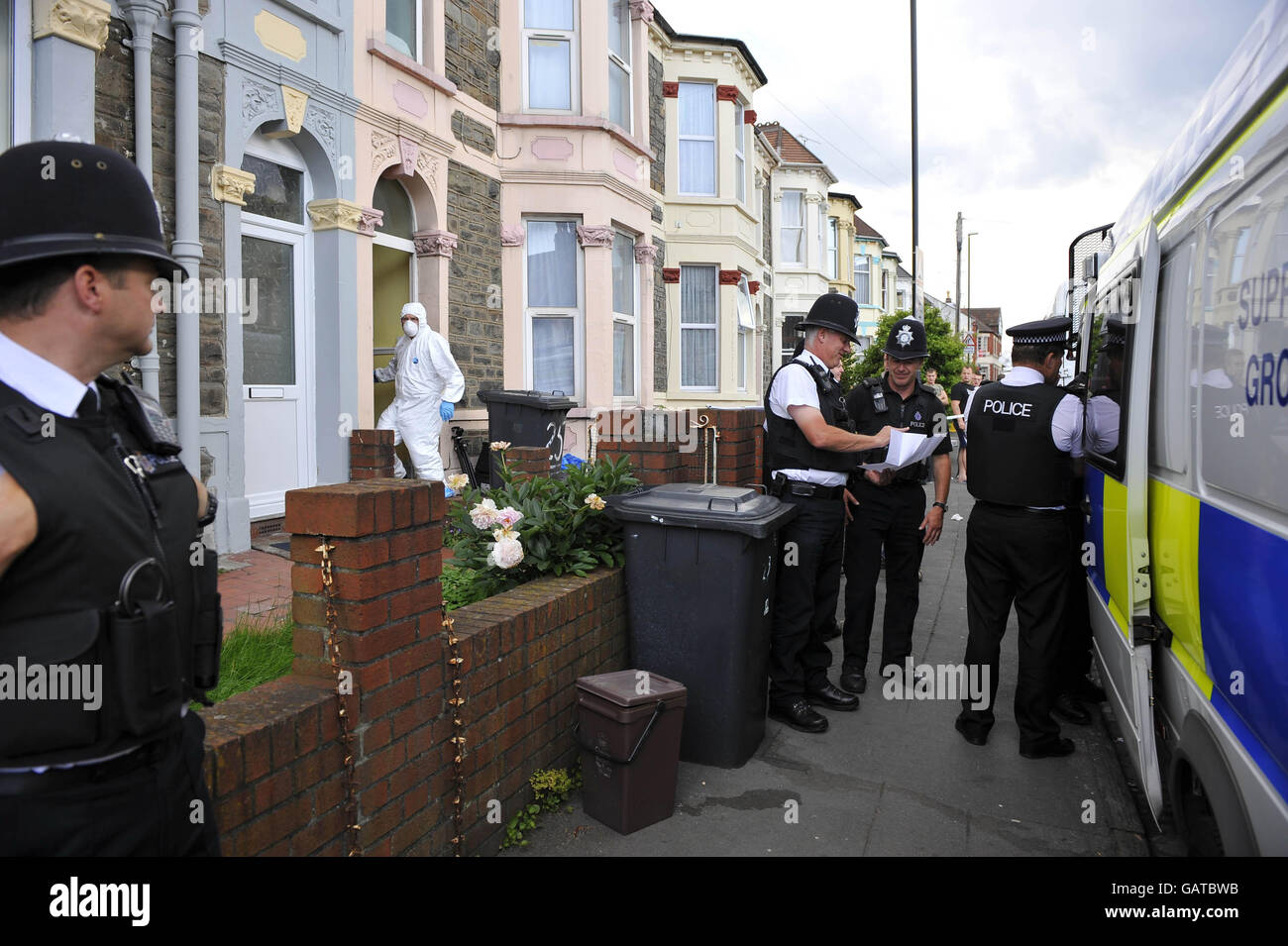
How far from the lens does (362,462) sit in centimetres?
552

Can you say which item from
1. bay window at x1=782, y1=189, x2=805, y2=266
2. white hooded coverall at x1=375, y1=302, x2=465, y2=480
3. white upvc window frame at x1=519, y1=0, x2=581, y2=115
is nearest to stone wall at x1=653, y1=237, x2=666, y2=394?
white upvc window frame at x1=519, y1=0, x2=581, y2=115

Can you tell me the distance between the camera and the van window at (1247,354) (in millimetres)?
2002

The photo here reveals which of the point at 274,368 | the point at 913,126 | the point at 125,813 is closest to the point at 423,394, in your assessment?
the point at 274,368

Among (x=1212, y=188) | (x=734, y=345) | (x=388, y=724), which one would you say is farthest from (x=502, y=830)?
(x=734, y=345)

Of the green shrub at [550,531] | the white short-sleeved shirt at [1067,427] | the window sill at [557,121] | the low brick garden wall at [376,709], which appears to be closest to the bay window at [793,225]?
the window sill at [557,121]

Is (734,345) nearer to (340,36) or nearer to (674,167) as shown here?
(674,167)

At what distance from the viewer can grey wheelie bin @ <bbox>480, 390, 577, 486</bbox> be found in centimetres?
924

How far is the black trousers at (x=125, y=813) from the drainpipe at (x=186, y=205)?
529 centimetres

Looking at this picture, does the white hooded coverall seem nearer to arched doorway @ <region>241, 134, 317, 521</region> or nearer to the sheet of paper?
arched doorway @ <region>241, 134, 317, 521</region>

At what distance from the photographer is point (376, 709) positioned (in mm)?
2752

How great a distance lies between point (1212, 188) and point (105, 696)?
9.56 ft

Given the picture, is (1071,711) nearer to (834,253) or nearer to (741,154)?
(741,154)

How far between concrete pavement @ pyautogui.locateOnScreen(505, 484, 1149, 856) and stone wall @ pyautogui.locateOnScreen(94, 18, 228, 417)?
15.4 ft

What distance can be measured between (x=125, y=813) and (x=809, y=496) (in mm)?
3599
